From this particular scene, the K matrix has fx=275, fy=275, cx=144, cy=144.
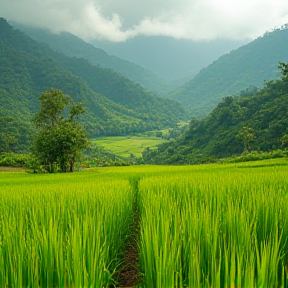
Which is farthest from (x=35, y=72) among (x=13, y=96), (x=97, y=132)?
(x=97, y=132)

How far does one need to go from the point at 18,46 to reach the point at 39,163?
184400 mm

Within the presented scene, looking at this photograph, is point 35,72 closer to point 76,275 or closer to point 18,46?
point 18,46

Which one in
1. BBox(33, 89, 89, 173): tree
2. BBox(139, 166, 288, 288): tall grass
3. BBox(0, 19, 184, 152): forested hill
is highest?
BBox(0, 19, 184, 152): forested hill

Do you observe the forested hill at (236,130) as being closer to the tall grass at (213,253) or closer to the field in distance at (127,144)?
the field in distance at (127,144)

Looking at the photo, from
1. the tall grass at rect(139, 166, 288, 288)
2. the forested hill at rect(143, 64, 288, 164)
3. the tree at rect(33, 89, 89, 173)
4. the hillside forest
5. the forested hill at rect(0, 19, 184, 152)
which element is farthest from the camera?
the forested hill at rect(0, 19, 184, 152)

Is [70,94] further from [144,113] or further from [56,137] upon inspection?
[56,137]

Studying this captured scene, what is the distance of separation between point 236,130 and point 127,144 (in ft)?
198

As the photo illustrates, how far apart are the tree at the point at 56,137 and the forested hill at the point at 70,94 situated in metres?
77.9

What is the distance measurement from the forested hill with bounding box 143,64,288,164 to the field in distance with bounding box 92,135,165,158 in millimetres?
11937

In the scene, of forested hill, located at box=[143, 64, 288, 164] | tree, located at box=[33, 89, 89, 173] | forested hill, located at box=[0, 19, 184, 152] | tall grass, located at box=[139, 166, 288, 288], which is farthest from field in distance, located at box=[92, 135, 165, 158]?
tall grass, located at box=[139, 166, 288, 288]

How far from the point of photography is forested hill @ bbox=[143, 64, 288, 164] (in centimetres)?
5528

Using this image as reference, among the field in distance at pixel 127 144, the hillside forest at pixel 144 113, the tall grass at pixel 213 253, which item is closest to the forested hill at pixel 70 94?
the hillside forest at pixel 144 113

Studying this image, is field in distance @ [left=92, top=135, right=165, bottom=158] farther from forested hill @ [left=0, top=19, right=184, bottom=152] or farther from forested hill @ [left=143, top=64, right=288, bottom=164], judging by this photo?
forested hill @ [left=143, top=64, right=288, bottom=164]

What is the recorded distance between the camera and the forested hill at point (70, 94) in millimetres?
130163
